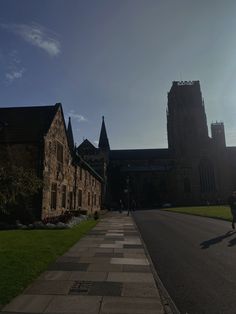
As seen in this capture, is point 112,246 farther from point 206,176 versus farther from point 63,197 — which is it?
point 206,176

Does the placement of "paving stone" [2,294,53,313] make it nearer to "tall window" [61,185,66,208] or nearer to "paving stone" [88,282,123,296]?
"paving stone" [88,282,123,296]

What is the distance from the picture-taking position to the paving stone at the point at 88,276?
7168mm

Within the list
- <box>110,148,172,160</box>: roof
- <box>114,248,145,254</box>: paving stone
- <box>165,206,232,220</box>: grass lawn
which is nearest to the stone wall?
<box>114,248,145,254</box>: paving stone

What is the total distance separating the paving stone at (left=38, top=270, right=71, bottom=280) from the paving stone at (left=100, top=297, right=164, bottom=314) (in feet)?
6.11

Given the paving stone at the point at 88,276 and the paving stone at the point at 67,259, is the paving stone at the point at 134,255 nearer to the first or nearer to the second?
the paving stone at the point at 67,259

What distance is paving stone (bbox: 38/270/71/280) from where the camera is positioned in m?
7.16

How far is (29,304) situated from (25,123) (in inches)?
728

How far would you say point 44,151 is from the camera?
20.4 meters

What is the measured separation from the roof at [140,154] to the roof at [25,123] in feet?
272

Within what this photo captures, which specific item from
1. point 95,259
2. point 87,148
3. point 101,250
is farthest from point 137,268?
point 87,148

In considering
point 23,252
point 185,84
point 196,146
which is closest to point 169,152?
point 196,146

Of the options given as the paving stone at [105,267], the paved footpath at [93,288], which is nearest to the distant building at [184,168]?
the paved footpath at [93,288]

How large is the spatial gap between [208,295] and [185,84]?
3684 inches

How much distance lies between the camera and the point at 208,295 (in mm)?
5984
